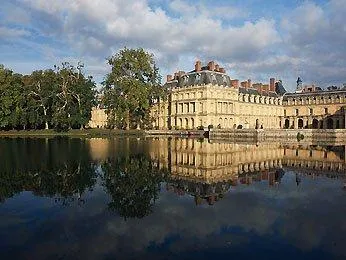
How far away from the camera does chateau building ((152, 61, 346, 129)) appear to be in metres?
75.2

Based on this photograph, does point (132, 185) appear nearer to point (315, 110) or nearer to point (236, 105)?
point (236, 105)

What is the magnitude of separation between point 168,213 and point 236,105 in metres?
70.1

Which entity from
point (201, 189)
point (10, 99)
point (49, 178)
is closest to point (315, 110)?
point (10, 99)

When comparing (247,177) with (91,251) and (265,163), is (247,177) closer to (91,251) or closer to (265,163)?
(265,163)

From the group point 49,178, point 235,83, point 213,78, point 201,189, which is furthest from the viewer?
point 235,83

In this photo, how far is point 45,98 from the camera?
68.3m

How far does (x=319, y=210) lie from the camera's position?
11.6 meters

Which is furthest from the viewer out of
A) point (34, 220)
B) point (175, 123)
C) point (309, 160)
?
point (175, 123)

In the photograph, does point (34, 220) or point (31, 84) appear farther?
point (31, 84)

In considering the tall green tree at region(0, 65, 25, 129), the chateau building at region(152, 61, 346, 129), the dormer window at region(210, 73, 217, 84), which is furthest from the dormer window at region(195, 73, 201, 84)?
the tall green tree at region(0, 65, 25, 129)

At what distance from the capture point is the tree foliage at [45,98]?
6631 cm

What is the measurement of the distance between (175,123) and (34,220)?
71.3m

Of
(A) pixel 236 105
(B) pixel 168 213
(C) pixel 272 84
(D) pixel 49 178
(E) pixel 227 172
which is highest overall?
(C) pixel 272 84

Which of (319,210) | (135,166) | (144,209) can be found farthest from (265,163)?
(144,209)
